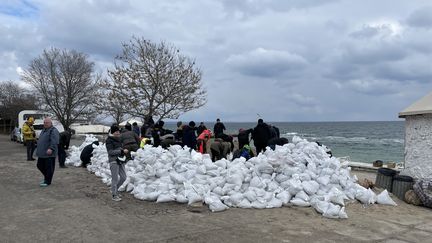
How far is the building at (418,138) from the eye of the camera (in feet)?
35.5

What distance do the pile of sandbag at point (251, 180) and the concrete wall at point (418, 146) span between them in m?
1.92

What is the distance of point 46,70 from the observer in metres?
35.5

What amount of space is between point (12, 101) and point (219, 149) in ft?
169

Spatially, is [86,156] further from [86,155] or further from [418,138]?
[418,138]

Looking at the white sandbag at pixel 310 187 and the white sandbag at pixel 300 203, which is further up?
the white sandbag at pixel 310 187

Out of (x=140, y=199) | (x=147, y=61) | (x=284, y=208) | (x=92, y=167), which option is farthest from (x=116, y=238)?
(x=147, y=61)

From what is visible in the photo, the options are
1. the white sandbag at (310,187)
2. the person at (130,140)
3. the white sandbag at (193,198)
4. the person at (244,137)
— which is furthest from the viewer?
the person at (244,137)

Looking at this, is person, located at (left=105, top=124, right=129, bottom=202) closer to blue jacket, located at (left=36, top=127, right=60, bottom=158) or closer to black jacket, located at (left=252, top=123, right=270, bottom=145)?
blue jacket, located at (left=36, top=127, right=60, bottom=158)

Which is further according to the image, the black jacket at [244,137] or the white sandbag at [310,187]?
the black jacket at [244,137]

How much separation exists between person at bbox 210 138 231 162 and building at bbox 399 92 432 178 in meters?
5.04

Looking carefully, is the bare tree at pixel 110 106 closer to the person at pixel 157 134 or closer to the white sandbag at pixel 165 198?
the person at pixel 157 134

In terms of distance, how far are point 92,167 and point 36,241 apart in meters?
7.31

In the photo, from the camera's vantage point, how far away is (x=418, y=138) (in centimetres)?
1109

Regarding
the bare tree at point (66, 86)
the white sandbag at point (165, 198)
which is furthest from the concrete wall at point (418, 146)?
the bare tree at point (66, 86)
